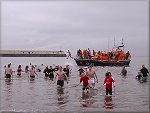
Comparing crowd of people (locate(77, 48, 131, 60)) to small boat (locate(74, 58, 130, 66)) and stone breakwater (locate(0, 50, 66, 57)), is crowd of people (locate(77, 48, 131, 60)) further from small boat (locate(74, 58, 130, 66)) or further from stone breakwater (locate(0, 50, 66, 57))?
stone breakwater (locate(0, 50, 66, 57))

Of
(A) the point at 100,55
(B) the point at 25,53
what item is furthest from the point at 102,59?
(B) the point at 25,53

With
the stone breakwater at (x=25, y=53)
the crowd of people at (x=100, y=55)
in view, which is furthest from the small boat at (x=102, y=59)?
the stone breakwater at (x=25, y=53)

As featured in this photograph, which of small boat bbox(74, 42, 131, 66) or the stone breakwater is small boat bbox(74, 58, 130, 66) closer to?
small boat bbox(74, 42, 131, 66)

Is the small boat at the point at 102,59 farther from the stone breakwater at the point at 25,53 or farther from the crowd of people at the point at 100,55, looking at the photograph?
the stone breakwater at the point at 25,53

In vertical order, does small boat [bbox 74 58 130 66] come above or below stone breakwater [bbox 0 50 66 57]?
below

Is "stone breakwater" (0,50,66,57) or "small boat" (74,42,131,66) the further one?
"stone breakwater" (0,50,66,57)

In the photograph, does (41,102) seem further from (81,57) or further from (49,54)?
(49,54)

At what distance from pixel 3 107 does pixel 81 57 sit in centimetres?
4499

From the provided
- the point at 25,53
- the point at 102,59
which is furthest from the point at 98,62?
the point at 25,53

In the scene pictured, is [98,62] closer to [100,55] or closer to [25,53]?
[100,55]

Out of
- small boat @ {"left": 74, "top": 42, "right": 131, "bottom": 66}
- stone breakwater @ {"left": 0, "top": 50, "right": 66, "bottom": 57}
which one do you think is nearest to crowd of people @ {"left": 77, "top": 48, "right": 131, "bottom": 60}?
small boat @ {"left": 74, "top": 42, "right": 131, "bottom": 66}

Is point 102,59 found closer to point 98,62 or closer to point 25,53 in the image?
point 98,62

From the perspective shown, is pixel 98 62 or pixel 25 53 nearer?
pixel 98 62

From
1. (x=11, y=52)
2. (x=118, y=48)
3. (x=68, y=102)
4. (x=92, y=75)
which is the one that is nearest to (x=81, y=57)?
(x=118, y=48)
